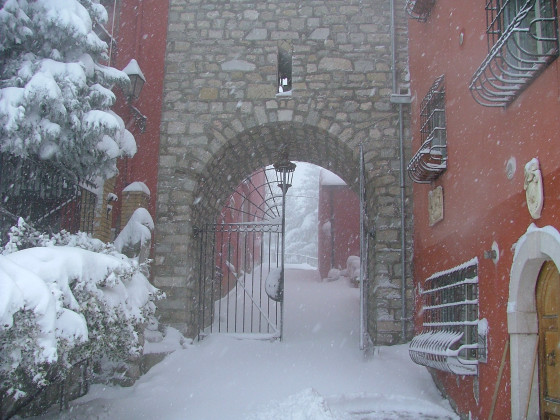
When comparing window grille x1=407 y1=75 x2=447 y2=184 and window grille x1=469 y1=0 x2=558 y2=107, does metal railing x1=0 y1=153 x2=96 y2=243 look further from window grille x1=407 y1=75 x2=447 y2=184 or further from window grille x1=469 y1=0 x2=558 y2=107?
window grille x1=469 y1=0 x2=558 y2=107

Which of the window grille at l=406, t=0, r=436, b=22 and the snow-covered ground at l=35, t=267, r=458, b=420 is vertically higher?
the window grille at l=406, t=0, r=436, b=22

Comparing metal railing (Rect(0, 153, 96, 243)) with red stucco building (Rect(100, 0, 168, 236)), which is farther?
red stucco building (Rect(100, 0, 168, 236))

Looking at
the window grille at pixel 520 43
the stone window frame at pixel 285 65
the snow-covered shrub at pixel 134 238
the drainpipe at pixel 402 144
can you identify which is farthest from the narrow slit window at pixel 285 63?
the window grille at pixel 520 43

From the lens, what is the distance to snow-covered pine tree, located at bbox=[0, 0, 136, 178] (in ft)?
15.3

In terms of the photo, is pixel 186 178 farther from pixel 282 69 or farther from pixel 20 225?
pixel 20 225

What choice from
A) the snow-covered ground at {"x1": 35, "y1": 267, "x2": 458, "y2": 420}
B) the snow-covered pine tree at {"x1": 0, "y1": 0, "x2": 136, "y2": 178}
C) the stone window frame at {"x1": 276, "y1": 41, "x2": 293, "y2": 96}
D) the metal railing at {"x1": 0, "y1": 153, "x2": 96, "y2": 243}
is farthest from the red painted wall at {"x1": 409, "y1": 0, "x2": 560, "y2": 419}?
the metal railing at {"x1": 0, "y1": 153, "x2": 96, "y2": 243}

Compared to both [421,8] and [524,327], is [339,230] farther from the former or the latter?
[524,327]

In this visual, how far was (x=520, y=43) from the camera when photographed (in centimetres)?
352

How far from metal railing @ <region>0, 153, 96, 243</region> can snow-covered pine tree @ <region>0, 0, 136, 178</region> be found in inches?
5.8

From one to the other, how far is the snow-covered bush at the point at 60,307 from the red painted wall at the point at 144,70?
241cm

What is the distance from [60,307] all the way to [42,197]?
8.07 ft

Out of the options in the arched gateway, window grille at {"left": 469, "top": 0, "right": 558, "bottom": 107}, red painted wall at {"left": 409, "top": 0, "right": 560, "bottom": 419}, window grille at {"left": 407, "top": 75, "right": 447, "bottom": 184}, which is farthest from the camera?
the arched gateway

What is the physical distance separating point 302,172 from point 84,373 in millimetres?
19525

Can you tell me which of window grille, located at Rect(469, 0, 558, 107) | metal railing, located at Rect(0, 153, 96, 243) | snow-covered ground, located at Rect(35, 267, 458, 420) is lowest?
snow-covered ground, located at Rect(35, 267, 458, 420)
